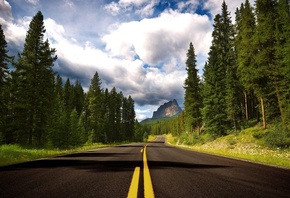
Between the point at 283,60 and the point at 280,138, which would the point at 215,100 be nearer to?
the point at 283,60

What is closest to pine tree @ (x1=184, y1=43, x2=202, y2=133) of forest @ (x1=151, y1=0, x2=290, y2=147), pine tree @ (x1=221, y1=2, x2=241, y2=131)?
forest @ (x1=151, y1=0, x2=290, y2=147)

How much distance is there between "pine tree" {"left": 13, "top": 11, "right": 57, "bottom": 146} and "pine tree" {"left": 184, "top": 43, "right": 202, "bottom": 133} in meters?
27.0

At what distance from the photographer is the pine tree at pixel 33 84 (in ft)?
74.3

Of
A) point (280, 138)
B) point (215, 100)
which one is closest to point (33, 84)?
point (215, 100)

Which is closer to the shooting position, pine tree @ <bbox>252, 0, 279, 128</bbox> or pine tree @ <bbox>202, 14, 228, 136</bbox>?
pine tree @ <bbox>252, 0, 279, 128</bbox>

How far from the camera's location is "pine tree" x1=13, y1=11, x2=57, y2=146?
22.6 metres

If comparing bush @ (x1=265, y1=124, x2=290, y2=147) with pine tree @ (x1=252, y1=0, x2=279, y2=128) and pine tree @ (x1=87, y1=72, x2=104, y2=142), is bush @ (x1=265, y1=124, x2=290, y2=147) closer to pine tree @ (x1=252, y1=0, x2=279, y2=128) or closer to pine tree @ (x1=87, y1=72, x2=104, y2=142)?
pine tree @ (x1=252, y1=0, x2=279, y2=128)

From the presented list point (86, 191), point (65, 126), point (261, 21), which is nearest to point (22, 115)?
point (65, 126)

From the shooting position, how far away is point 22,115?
22453 mm

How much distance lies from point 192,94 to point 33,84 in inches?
1170

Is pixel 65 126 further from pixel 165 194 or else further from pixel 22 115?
pixel 165 194

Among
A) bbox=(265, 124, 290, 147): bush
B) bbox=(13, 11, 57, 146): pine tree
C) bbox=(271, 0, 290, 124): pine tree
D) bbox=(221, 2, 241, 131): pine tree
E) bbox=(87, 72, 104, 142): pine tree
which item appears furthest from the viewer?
bbox=(87, 72, 104, 142): pine tree

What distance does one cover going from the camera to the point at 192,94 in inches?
1617

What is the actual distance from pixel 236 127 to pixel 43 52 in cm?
2970
